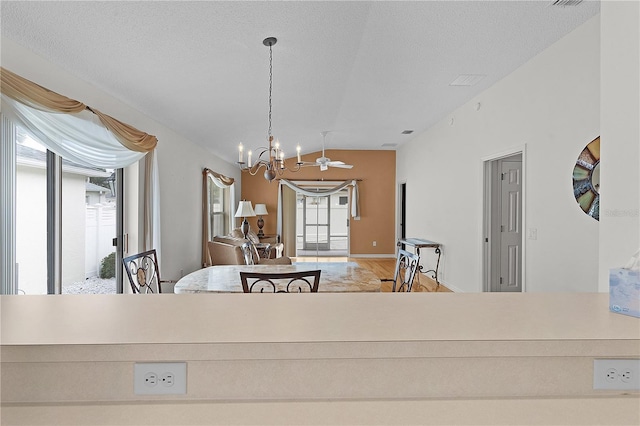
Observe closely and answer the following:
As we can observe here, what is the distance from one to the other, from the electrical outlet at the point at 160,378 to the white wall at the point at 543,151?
10.5 ft

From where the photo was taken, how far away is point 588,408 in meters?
0.82

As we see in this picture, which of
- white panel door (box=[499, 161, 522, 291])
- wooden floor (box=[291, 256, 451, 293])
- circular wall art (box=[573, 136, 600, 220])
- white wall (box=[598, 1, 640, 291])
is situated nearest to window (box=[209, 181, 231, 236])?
wooden floor (box=[291, 256, 451, 293])

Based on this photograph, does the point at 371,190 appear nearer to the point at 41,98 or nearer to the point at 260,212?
the point at 260,212

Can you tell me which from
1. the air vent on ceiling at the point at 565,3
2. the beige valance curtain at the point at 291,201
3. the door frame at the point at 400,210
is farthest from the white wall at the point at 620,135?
the beige valance curtain at the point at 291,201

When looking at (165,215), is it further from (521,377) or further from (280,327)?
(521,377)

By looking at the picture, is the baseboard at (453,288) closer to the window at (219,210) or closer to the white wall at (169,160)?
the white wall at (169,160)

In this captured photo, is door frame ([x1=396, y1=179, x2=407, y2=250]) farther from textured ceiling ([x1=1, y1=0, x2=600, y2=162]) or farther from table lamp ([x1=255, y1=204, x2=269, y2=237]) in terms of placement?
textured ceiling ([x1=1, y1=0, x2=600, y2=162])

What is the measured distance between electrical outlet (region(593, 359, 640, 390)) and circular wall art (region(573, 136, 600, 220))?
2.35 meters

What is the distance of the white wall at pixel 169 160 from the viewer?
2311mm

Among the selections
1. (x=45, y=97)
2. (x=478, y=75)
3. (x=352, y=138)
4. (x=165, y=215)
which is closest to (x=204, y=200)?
(x=165, y=215)

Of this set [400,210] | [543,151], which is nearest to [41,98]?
[543,151]

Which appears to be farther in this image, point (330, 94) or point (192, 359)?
point (330, 94)

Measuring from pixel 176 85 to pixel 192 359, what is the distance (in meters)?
3.13

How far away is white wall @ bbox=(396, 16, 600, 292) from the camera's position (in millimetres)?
2836
